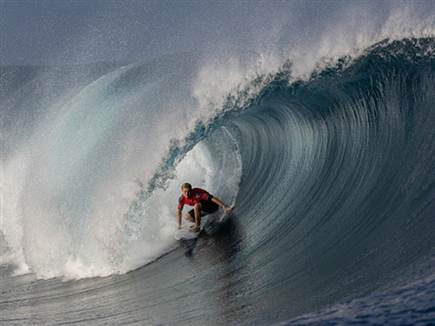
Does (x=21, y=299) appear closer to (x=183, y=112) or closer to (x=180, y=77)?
(x=183, y=112)

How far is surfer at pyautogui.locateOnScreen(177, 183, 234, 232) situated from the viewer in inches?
386

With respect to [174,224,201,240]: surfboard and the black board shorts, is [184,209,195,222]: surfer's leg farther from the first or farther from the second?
[174,224,201,240]: surfboard

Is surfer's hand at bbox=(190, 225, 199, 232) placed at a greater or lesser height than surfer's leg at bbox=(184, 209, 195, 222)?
lesser

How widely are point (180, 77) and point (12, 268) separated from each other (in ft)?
13.9

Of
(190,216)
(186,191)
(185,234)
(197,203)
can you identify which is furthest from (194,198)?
(185,234)

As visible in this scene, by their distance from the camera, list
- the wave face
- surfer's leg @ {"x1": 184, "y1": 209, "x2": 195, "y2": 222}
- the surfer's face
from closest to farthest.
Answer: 1. the wave face
2. the surfer's face
3. surfer's leg @ {"x1": 184, "y1": 209, "x2": 195, "y2": 222}

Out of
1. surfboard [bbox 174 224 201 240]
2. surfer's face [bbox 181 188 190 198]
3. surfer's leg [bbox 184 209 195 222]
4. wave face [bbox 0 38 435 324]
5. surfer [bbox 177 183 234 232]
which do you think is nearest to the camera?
wave face [bbox 0 38 435 324]

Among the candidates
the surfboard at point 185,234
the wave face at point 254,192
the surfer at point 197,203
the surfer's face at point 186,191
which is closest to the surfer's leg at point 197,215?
the surfer at point 197,203

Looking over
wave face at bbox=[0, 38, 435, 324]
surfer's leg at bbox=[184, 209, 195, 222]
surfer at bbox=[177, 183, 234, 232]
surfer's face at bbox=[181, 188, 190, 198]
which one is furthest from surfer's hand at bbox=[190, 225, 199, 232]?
surfer's face at bbox=[181, 188, 190, 198]

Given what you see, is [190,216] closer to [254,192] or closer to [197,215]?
[197,215]

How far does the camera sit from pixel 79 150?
39.7 ft

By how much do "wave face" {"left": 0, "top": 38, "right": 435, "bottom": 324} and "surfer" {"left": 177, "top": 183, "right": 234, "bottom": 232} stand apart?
35cm

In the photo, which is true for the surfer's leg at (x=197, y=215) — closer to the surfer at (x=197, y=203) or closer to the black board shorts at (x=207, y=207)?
the surfer at (x=197, y=203)

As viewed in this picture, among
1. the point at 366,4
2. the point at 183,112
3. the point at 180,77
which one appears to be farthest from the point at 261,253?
the point at 366,4
